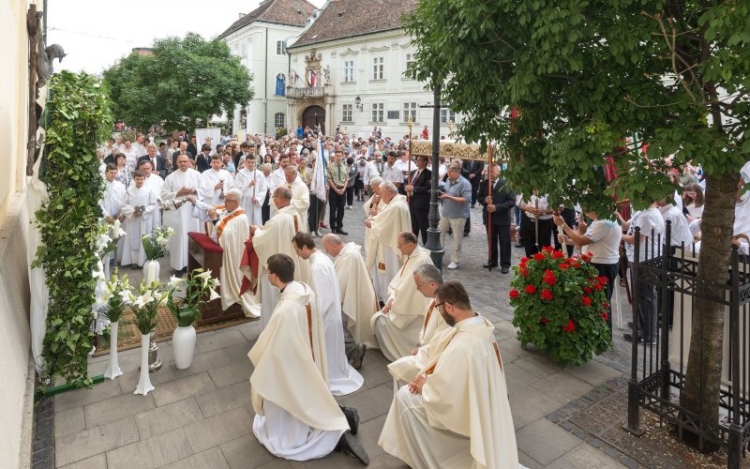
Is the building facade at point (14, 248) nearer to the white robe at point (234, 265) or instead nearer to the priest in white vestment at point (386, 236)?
the white robe at point (234, 265)

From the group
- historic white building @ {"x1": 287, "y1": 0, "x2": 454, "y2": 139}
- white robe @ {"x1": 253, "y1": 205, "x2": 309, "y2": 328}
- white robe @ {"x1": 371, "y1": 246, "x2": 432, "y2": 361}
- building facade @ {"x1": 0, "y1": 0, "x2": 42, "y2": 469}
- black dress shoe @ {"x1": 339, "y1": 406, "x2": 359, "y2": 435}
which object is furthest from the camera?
historic white building @ {"x1": 287, "y1": 0, "x2": 454, "y2": 139}

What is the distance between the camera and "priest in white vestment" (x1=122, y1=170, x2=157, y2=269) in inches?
389

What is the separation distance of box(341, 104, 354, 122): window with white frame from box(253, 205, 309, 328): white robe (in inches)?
1421

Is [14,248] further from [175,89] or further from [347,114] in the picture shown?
[347,114]

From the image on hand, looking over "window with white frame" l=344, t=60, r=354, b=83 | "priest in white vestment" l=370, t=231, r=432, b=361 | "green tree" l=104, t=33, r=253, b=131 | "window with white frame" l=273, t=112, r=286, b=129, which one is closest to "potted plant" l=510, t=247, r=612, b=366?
"priest in white vestment" l=370, t=231, r=432, b=361

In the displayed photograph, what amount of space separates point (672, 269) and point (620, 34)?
2382 mm

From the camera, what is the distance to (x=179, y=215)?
32.5 ft

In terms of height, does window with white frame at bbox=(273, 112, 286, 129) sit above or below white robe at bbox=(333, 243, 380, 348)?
above

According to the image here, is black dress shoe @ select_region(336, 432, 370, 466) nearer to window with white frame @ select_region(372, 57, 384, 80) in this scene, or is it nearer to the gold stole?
the gold stole

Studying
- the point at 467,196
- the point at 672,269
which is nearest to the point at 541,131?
the point at 672,269

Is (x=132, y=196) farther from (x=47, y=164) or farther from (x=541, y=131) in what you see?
(x=541, y=131)

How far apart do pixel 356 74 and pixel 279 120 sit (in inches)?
481

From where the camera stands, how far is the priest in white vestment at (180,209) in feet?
32.1

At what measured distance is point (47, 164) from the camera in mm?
5008
